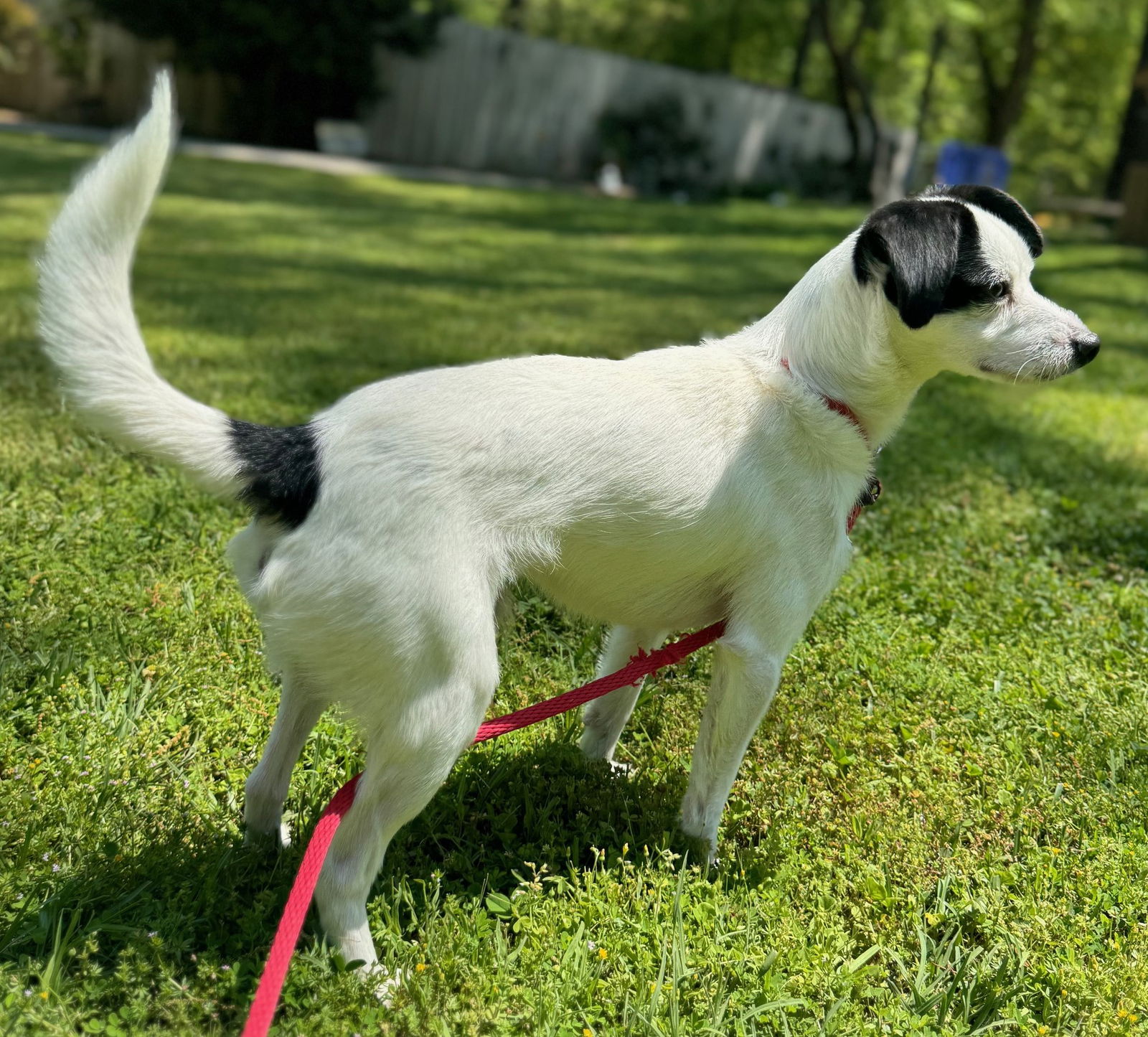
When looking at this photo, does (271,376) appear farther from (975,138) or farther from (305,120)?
(975,138)

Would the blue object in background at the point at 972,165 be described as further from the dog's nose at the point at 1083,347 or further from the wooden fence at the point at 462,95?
the dog's nose at the point at 1083,347

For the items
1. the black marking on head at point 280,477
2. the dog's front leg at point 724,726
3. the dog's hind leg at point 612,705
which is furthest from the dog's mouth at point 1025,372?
the black marking on head at point 280,477

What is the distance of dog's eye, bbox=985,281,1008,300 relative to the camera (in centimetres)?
250

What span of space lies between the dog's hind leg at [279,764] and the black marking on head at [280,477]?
0.47m

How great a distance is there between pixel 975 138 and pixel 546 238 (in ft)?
123

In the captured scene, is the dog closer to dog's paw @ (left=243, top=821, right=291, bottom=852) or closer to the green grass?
dog's paw @ (left=243, top=821, right=291, bottom=852)

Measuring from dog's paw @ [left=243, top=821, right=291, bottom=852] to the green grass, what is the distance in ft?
0.16

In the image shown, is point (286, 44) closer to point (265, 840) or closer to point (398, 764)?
point (265, 840)

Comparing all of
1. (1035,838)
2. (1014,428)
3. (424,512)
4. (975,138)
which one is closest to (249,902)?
(424,512)

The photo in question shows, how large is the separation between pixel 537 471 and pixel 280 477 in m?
0.52

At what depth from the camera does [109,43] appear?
22156 millimetres

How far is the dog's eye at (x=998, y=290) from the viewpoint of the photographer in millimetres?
2498

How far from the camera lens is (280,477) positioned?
6.97 ft

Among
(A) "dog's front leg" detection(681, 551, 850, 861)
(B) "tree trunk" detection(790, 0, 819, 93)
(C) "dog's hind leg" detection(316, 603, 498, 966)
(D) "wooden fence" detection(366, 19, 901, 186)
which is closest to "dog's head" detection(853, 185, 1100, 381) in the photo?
(A) "dog's front leg" detection(681, 551, 850, 861)
